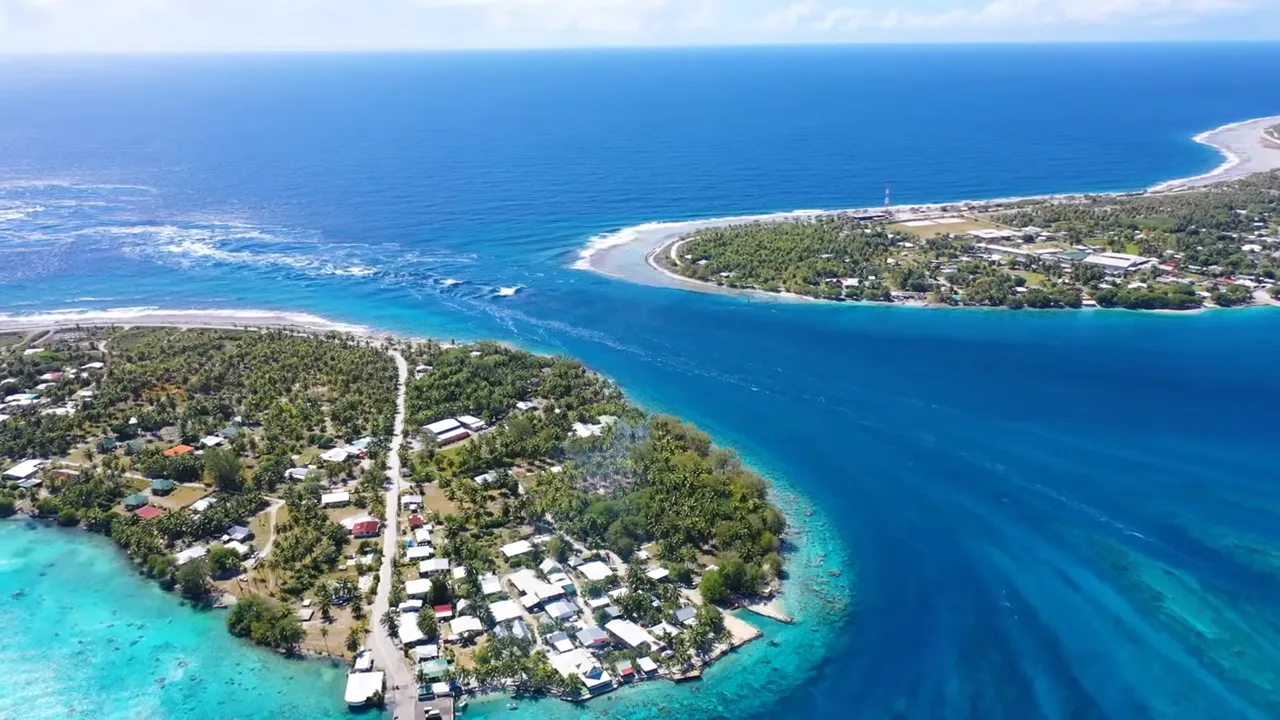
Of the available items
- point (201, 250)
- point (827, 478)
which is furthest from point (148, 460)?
point (201, 250)

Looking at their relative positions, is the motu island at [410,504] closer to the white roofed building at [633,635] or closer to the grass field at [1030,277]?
the white roofed building at [633,635]

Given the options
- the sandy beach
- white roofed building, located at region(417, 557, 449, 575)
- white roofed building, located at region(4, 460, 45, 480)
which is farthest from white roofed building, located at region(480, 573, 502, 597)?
the sandy beach

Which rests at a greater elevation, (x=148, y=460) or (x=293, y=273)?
(x=293, y=273)

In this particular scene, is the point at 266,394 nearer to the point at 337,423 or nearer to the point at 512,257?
the point at 337,423

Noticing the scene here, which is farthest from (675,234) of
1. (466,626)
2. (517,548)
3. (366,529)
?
(466,626)

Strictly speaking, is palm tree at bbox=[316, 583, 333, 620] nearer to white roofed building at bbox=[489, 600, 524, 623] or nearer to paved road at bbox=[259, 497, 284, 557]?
paved road at bbox=[259, 497, 284, 557]

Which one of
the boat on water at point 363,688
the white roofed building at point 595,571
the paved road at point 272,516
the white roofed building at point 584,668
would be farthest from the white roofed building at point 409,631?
the paved road at point 272,516
